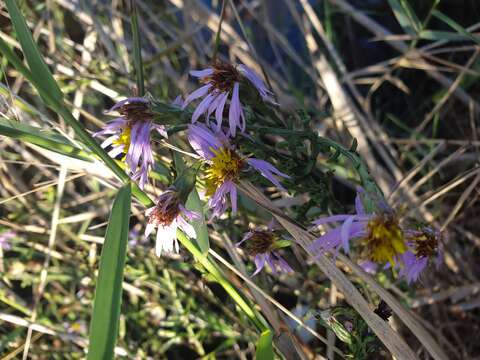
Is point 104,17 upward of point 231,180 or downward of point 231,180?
upward

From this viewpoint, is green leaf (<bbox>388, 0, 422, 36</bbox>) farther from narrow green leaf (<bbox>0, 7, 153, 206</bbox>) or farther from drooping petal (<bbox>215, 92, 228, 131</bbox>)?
narrow green leaf (<bbox>0, 7, 153, 206</bbox>)

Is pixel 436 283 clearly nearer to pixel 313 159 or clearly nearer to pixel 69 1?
pixel 313 159

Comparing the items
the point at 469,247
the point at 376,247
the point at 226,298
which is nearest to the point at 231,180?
the point at 376,247

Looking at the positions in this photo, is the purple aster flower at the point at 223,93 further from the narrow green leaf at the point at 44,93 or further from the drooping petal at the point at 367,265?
the drooping petal at the point at 367,265

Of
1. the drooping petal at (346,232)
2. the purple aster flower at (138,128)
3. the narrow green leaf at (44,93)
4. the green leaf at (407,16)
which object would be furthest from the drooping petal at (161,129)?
the green leaf at (407,16)

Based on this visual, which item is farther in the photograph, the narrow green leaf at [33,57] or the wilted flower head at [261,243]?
the wilted flower head at [261,243]

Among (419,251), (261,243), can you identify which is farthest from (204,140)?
(419,251)

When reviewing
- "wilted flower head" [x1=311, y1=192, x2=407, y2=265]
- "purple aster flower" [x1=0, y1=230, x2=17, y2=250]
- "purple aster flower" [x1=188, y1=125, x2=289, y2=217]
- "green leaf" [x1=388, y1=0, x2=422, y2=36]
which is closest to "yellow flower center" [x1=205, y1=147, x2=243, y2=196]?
"purple aster flower" [x1=188, y1=125, x2=289, y2=217]
